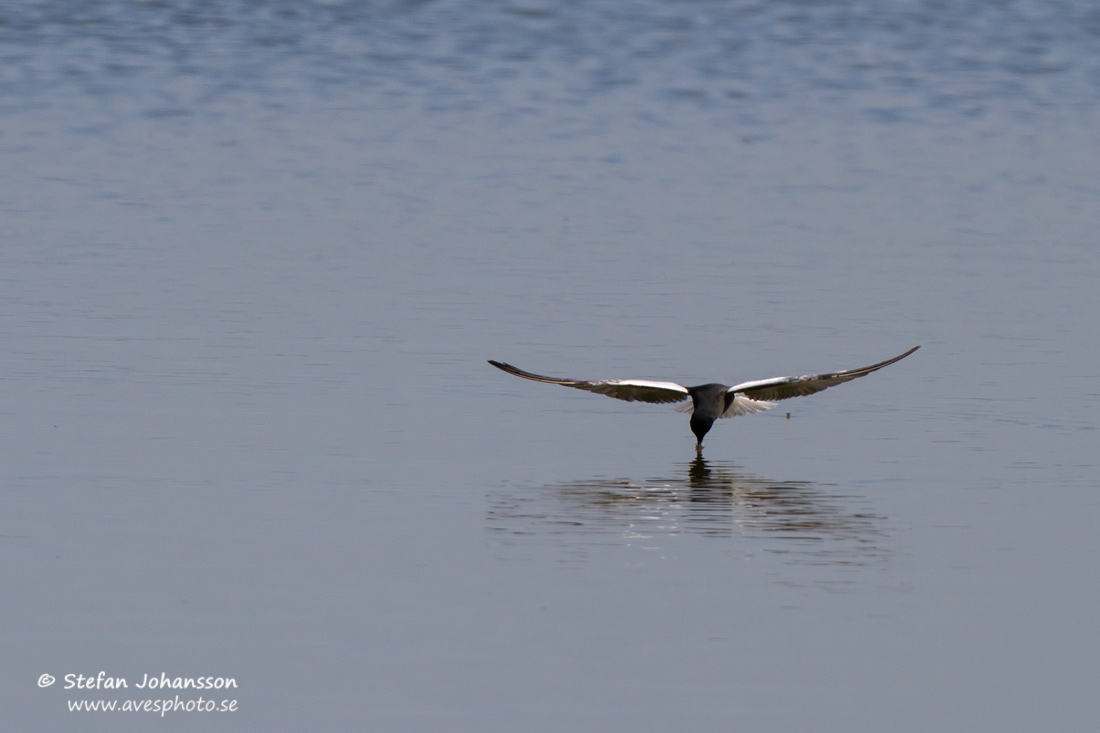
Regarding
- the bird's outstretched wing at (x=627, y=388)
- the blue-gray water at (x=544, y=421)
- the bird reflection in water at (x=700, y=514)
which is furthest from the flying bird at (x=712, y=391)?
the bird reflection in water at (x=700, y=514)

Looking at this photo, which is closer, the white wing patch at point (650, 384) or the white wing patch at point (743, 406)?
the white wing patch at point (650, 384)

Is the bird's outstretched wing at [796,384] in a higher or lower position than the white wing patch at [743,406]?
higher

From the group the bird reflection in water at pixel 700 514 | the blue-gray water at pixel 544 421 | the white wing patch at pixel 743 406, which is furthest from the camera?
the white wing patch at pixel 743 406

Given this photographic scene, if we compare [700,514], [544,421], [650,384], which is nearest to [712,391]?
[650,384]

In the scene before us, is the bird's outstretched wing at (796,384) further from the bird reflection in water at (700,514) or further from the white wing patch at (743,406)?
the bird reflection in water at (700,514)

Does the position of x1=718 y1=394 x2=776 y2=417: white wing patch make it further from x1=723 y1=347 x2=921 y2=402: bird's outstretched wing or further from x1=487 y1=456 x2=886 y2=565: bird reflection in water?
x1=487 y1=456 x2=886 y2=565: bird reflection in water

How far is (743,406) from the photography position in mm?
11875

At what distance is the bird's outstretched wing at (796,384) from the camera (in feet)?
36.6

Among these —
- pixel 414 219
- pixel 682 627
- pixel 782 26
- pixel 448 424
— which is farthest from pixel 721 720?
pixel 782 26

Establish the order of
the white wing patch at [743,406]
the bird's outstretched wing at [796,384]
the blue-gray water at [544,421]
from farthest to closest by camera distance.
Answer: the white wing patch at [743,406] → the bird's outstretched wing at [796,384] → the blue-gray water at [544,421]

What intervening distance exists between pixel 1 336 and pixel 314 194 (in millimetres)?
7226

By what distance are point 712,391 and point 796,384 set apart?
0.49 meters

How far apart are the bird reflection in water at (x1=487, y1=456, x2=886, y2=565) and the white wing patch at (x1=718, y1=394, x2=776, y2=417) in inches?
45.9

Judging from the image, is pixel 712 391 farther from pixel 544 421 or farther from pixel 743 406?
pixel 544 421
